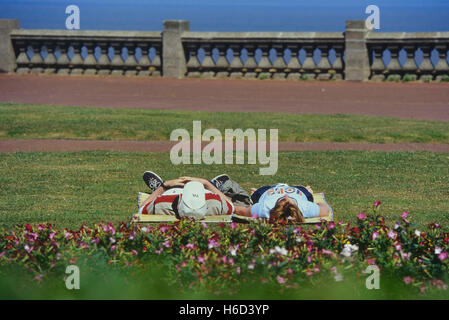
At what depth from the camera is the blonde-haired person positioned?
9039mm

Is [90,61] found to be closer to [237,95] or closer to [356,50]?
[237,95]

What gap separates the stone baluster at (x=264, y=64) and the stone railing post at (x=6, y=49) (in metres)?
6.94

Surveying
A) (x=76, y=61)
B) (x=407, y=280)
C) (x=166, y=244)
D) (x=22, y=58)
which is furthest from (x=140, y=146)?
(x=22, y=58)

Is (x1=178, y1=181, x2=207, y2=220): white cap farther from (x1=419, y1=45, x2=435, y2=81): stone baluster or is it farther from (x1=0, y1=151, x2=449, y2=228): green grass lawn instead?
(x1=419, y1=45, x2=435, y2=81): stone baluster

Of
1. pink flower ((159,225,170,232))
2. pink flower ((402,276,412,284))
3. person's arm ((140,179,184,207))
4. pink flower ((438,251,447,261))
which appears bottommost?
pink flower ((402,276,412,284))

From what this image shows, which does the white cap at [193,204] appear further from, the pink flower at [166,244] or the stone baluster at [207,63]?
the stone baluster at [207,63]

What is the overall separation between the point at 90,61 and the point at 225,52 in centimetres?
381

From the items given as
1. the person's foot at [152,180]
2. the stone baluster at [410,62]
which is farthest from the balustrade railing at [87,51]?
the person's foot at [152,180]

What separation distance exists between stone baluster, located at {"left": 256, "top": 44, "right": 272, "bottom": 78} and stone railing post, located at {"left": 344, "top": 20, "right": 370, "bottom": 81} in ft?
6.90

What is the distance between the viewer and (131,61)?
24.9m

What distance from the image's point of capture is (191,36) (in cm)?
2448

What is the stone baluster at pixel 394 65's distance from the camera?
23.0m

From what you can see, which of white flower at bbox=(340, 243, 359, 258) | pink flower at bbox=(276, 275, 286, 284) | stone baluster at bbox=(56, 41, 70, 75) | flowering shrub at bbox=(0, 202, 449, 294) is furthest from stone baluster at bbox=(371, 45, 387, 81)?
pink flower at bbox=(276, 275, 286, 284)
